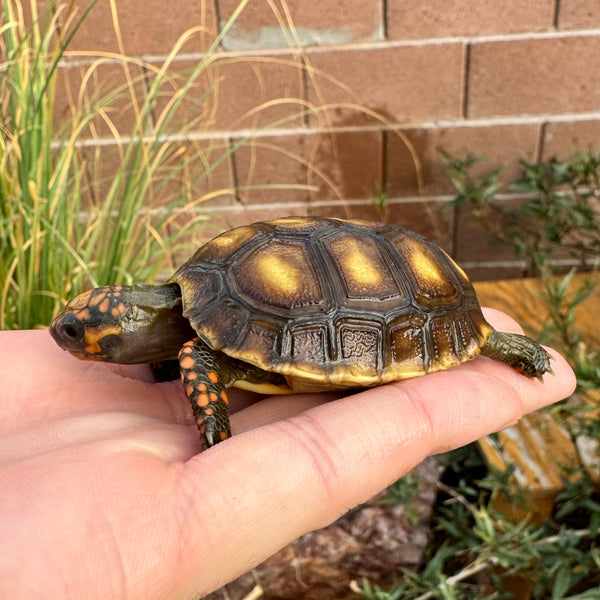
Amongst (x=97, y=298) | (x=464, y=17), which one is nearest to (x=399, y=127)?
(x=464, y=17)

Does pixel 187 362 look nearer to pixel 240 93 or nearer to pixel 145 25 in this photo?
pixel 240 93

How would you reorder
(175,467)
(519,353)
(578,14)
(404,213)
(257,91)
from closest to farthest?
(175,467)
(519,353)
(578,14)
(257,91)
(404,213)

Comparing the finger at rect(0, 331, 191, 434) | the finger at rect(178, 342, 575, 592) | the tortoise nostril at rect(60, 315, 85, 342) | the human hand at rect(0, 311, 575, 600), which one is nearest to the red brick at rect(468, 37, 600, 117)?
the human hand at rect(0, 311, 575, 600)

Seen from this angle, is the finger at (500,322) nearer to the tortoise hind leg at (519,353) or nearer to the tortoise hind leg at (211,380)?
the tortoise hind leg at (519,353)

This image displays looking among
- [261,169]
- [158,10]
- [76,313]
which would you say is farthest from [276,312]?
[158,10]

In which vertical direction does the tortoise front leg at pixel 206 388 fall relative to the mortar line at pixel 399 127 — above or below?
below

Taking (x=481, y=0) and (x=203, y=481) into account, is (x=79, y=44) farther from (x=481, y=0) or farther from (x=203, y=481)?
(x=203, y=481)

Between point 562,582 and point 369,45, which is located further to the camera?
point 369,45

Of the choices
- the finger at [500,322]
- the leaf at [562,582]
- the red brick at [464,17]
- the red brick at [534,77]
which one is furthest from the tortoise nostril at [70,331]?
the red brick at [534,77]
